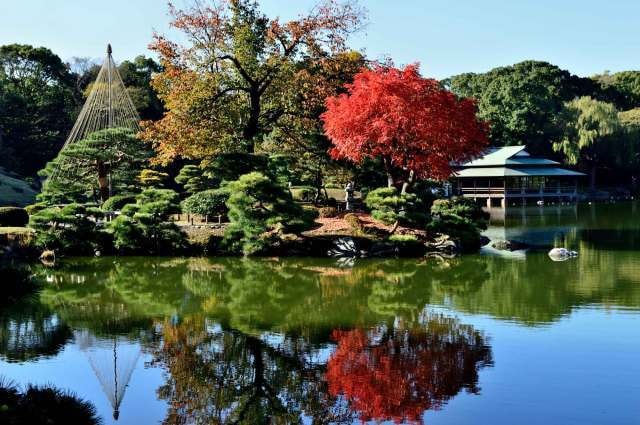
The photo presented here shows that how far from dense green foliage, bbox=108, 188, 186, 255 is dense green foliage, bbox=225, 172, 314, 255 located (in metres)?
1.84

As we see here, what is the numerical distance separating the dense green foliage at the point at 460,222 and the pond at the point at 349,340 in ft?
8.81

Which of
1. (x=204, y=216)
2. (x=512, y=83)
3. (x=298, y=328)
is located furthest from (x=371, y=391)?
(x=512, y=83)

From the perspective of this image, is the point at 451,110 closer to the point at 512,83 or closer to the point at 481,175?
the point at 481,175

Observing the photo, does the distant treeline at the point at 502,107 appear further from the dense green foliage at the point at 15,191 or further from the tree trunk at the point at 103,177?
the tree trunk at the point at 103,177

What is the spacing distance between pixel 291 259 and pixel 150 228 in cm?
425

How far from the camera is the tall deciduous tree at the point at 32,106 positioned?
122ft

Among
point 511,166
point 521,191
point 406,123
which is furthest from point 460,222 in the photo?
point 521,191

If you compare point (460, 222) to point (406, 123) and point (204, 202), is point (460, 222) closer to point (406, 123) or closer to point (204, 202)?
point (406, 123)

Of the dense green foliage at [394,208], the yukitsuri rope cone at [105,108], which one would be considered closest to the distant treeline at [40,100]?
the yukitsuri rope cone at [105,108]

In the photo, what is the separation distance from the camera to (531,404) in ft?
22.5

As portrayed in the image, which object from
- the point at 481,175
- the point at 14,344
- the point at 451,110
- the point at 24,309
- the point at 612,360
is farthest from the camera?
the point at 481,175

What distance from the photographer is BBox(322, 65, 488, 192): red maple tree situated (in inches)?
A: 762

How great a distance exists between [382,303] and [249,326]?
2851mm

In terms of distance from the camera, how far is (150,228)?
19.2 metres
